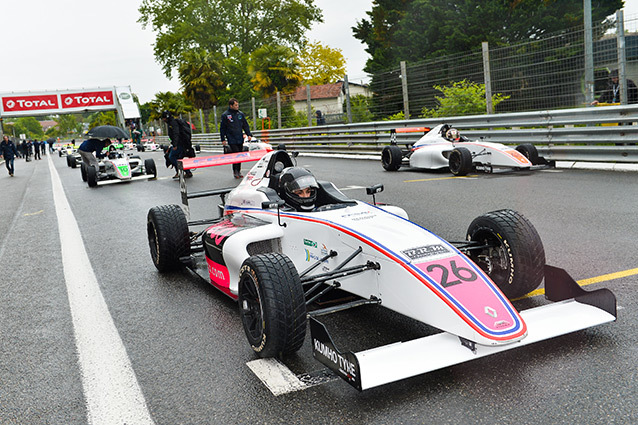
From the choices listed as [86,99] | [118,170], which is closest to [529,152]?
[118,170]

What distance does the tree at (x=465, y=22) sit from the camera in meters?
31.3

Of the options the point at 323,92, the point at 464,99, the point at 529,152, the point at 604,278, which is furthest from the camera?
the point at 323,92

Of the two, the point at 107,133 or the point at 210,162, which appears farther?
the point at 107,133

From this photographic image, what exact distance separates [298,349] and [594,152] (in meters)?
10.3

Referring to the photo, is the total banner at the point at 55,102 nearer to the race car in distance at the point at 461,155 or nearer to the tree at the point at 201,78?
the tree at the point at 201,78

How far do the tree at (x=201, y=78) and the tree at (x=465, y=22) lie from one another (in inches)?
862

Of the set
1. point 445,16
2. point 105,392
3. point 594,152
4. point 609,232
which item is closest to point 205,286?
point 105,392

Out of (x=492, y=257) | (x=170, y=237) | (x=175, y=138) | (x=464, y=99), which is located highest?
(x=464, y=99)

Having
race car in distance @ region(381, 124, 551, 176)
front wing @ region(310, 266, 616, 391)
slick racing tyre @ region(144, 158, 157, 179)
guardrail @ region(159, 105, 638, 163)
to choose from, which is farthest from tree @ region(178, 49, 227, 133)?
front wing @ region(310, 266, 616, 391)

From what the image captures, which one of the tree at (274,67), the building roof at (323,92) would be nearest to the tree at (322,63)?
the building roof at (323,92)

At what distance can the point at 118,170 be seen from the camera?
682 inches

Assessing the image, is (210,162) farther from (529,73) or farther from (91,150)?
(91,150)

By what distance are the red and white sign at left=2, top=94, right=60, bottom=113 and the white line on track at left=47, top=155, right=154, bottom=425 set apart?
5010 cm

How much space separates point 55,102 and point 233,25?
21234 mm
